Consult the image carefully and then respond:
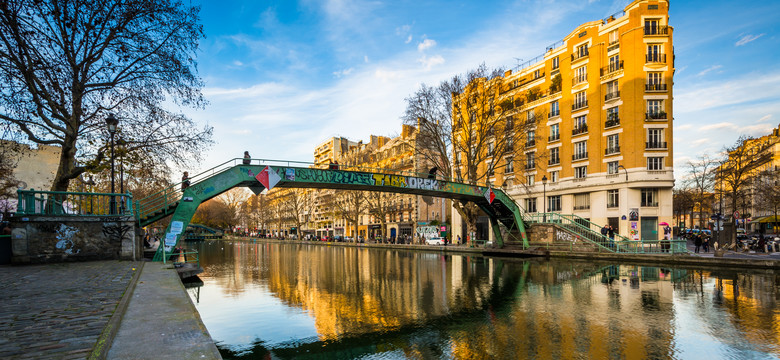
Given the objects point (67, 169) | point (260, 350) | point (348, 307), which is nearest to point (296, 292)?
point (348, 307)

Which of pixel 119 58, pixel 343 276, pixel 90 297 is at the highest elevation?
pixel 119 58

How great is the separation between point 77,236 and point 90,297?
8.73 meters

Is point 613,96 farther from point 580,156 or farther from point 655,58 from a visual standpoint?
point 580,156

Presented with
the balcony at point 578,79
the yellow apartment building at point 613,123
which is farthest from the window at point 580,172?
the balcony at point 578,79

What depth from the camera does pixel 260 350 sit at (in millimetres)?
7094

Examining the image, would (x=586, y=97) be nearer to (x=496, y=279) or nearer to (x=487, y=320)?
(x=496, y=279)

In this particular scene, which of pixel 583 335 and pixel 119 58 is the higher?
pixel 119 58

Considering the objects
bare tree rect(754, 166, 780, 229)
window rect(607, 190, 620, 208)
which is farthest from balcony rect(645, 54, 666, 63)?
bare tree rect(754, 166, 780, 229)

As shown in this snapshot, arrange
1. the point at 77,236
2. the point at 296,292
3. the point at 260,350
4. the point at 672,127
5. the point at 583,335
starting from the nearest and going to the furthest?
the point at 260,350 < the point at 583,335 < the point at 296,292 < the point at 77,236 < the point at 672,127

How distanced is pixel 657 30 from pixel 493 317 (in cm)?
3782

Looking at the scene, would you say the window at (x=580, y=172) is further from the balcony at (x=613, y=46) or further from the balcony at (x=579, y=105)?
the balcony at (x=613, y=46)

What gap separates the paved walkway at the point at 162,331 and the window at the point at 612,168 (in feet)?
124

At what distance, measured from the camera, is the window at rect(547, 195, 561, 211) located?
41.5m

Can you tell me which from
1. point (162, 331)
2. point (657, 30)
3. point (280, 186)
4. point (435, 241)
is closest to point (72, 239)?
point (280, 186)
